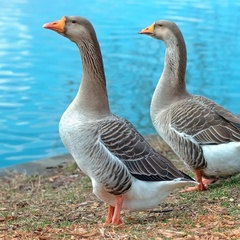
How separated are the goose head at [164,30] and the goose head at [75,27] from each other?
1885mm

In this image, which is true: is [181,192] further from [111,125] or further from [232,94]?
[232,94]

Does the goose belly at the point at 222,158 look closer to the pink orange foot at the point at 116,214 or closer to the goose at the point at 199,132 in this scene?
the goose at the point at 199,132

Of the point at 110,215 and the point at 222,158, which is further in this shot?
the point at 222,158

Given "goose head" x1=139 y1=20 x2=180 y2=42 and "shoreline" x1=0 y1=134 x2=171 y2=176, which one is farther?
"shoreline" x1=0 y1=134 x2=171 y2=176

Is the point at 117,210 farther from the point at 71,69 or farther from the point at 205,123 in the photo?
the point at 71,69

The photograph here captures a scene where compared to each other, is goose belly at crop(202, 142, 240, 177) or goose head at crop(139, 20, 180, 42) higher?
goose head at crop(139, 20, 180, 42)

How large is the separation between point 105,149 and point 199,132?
1708mm

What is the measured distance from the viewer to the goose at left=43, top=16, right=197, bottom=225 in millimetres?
4496

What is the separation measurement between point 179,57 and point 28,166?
3238mm

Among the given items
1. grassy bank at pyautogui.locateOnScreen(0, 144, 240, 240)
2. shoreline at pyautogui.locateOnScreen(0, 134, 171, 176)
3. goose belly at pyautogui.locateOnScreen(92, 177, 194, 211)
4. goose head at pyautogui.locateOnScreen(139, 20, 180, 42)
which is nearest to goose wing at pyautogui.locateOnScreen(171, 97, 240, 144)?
grassy bank at pyautogui.locateOnScreen(0, 144, 240, 240)

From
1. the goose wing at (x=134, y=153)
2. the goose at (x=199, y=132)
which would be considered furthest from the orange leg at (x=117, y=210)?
the goose at (x=199, y=132)

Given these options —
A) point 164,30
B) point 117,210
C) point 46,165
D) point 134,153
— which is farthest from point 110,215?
point 46,165

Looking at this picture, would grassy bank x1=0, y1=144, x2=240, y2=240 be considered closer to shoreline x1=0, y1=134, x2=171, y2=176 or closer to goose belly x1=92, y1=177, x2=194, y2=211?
goose belly x1=92, y1=177, x2=194, y2=211

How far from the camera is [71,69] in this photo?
15.8m
